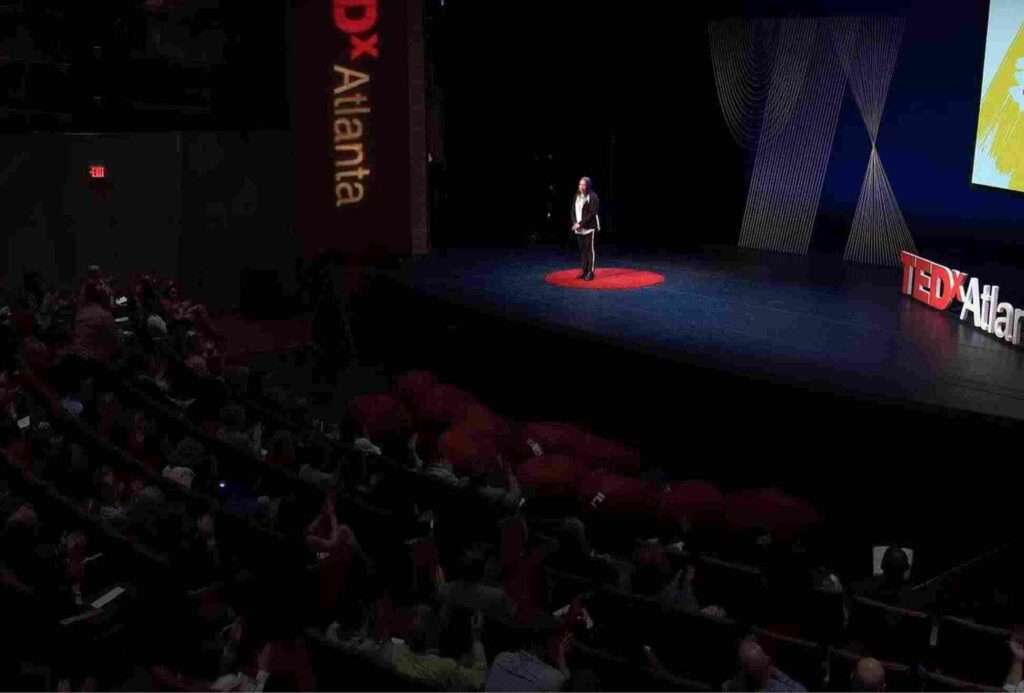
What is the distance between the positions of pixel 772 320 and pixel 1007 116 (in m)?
3.51

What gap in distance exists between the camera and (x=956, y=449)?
7.39m

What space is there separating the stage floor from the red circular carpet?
0.18 metres

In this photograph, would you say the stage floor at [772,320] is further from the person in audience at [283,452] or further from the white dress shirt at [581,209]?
the person in audience at [283,452]

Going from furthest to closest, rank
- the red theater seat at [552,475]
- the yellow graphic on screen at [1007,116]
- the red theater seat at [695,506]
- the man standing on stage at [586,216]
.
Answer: the man standing on stage at [586,216]
the yellow graphic on screen at [1007,116]
the red theater seat at [552,475]
the red theater seat at [695,506]

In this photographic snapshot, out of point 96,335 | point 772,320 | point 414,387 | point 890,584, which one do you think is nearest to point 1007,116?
point 772,320

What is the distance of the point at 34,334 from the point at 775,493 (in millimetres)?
6607

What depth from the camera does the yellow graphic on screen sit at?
10.9 m

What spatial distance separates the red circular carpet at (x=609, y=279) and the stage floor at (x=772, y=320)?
0.18 m

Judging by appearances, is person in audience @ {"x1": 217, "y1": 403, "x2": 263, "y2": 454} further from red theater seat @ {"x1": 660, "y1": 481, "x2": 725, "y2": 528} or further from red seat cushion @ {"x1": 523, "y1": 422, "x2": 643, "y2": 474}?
red theater seat @ {"x1": 660, "y1": 481, "x2": 725, "y2": 528}

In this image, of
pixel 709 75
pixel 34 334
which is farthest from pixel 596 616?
pixel 709 75

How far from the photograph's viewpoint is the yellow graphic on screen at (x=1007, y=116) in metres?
10.9

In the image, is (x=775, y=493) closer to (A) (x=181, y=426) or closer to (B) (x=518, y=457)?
(B) (x=518, y=457)

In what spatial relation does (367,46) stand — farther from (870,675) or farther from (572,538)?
(870,675)

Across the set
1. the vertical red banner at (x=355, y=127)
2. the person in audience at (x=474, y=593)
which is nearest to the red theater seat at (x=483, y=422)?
the person in audience at (x=474, y=593)
